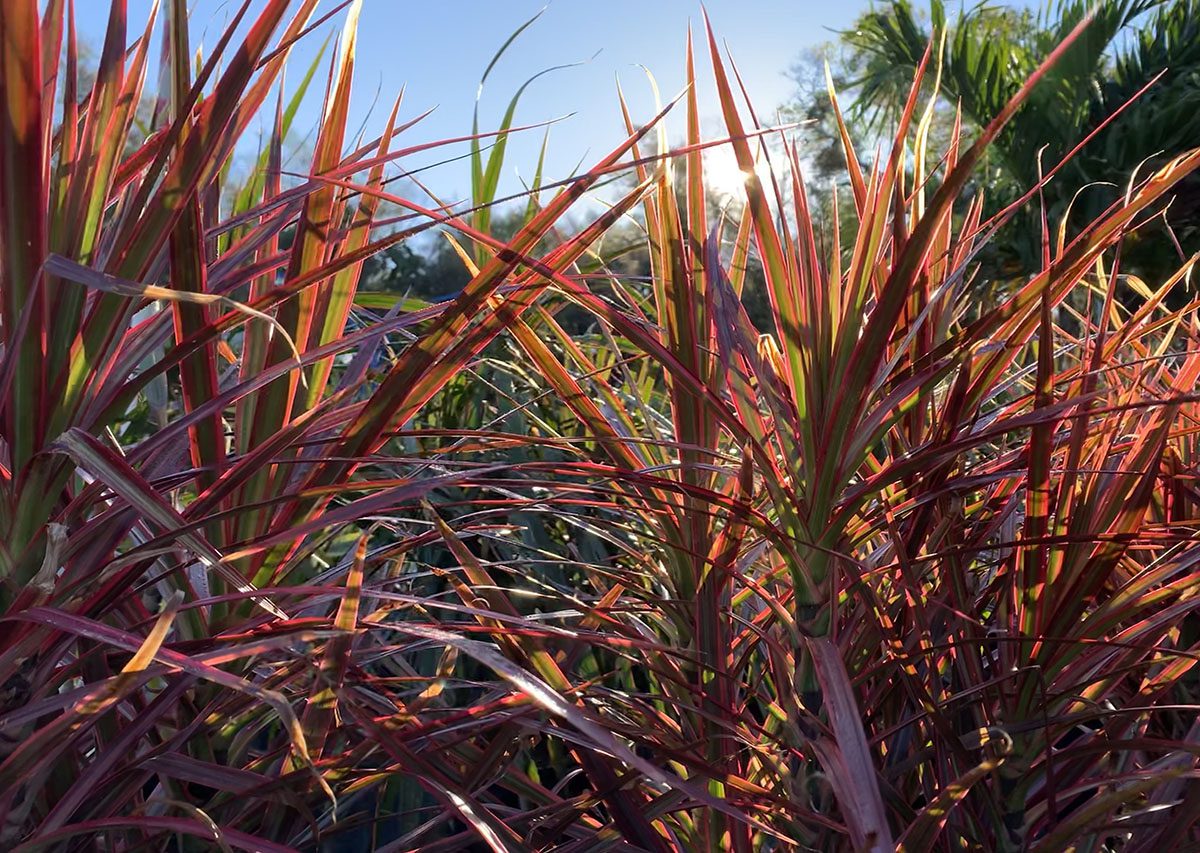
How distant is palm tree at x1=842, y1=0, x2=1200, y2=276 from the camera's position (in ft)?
21.5

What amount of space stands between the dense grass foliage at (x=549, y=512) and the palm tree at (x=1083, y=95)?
21.4 feet

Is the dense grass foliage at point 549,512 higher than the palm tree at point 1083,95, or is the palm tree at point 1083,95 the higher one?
the palm tree at point 1083,95

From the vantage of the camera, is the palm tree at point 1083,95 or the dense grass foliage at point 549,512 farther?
the palm tree at point 1083,95

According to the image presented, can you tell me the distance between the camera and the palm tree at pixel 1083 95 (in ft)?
21.5

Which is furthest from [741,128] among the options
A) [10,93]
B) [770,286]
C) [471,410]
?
[471,410]

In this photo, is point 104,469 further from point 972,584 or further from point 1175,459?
point 1175,459

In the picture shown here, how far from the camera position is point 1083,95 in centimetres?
699

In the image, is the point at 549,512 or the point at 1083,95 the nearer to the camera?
the point at 549,512

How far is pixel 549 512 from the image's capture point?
0.56 meters

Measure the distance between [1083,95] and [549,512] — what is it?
7.86 m

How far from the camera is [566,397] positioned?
0.58m

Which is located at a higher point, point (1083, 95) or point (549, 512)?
point (1083, 95)

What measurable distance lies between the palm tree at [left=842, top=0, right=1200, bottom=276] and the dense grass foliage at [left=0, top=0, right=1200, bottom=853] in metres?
6.53

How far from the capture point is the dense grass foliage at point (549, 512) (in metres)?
0.43
